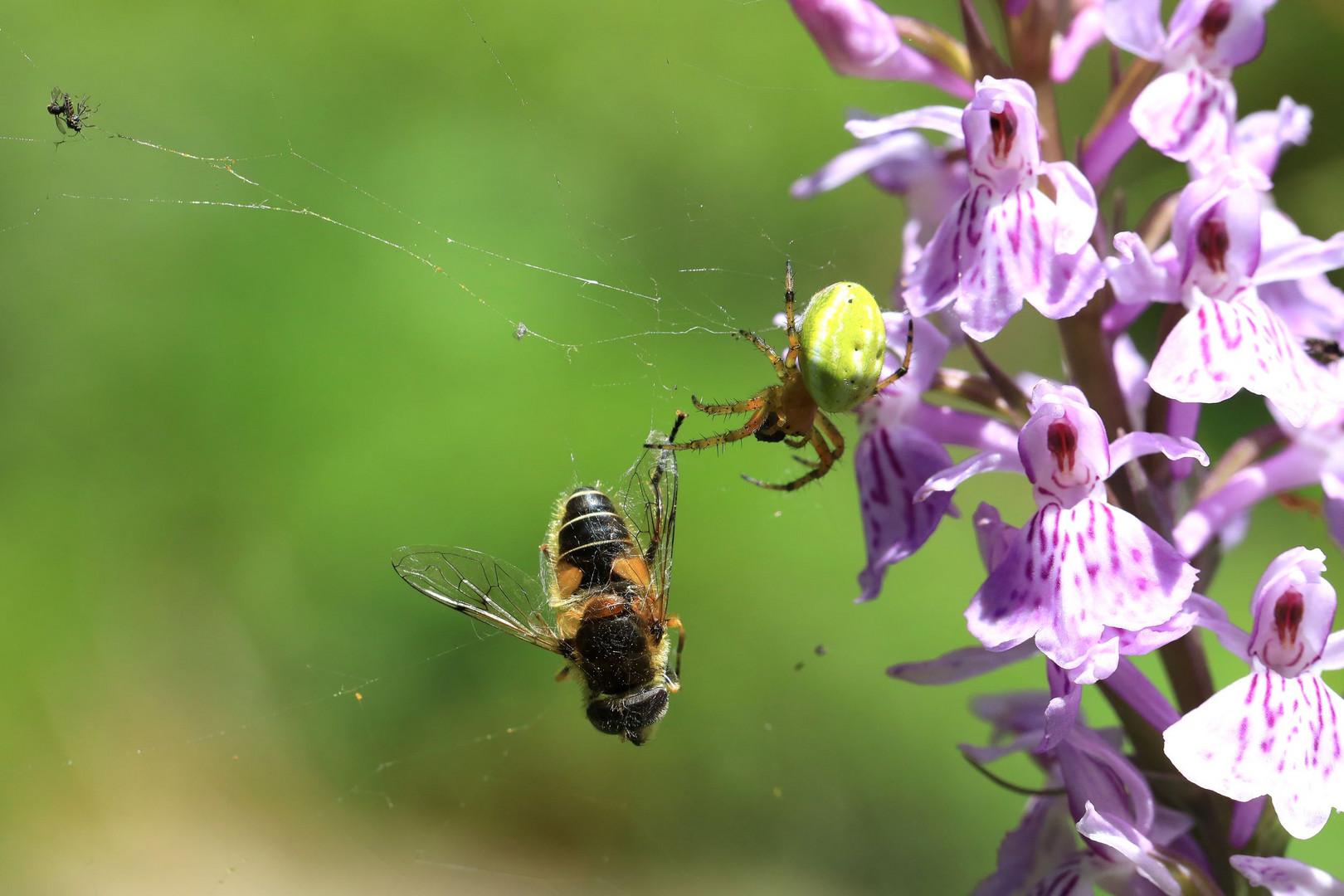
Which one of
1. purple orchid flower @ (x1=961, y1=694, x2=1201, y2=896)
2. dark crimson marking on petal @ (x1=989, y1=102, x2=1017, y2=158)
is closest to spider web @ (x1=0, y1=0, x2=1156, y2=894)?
purple orchid flower @ (x1=961, y1=694, x2=1201, y2=896)

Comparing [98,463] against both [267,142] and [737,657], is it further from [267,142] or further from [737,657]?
[737,657]

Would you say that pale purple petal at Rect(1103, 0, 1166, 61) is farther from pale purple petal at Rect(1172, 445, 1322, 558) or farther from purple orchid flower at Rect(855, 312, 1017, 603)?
pale purple petal at Rect(1172, 445, 1322, 558)

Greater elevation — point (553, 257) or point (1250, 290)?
point (553, 257)

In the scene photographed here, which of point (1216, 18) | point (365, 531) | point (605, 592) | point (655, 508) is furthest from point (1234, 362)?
point (365, 531)

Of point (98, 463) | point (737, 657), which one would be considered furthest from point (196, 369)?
point (737, 657)

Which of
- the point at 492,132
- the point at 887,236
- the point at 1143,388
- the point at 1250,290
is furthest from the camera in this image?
the point at 887,236

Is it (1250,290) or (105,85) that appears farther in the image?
(105,85)
